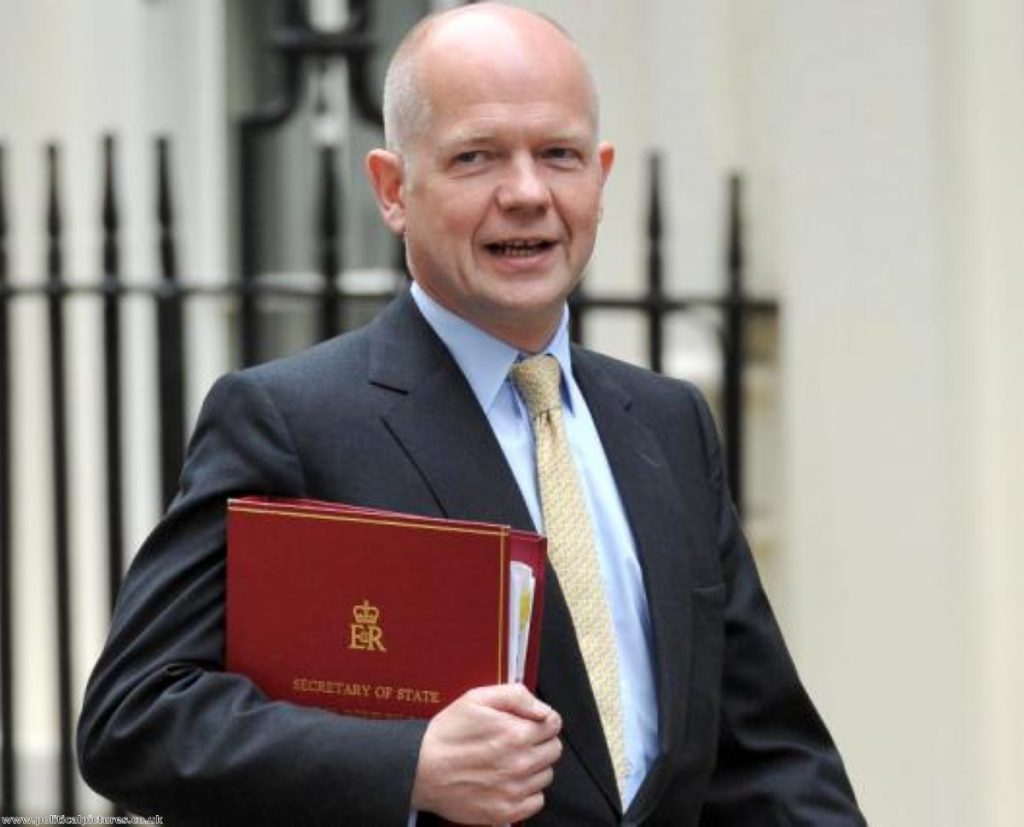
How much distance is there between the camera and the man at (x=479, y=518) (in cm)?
244

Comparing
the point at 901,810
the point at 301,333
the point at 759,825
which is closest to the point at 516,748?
the point at 759,825

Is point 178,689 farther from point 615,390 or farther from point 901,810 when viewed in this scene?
point 901,810

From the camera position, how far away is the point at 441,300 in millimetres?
2695

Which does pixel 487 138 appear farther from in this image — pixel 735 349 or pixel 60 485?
pixel 60 485

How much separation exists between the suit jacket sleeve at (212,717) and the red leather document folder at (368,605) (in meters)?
0.03

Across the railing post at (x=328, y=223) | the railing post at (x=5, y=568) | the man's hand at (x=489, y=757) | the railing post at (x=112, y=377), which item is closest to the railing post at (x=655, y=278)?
the railing post at (x=328, y=223)

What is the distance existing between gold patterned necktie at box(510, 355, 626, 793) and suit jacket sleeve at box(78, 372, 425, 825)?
0.76 feet

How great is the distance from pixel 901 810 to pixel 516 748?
3.05 meters

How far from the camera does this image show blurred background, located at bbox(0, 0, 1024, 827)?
5.27 metres

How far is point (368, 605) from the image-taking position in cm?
249

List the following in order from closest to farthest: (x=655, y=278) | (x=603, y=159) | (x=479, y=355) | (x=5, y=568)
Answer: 1. (x=479, y=355)
2. (x=603, y=159)
3. (x=655, y=278)
4. (x=5, y=568)

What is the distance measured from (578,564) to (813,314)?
2.89 meters

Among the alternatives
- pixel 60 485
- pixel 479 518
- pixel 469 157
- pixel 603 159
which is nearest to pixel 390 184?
pixel 469 157

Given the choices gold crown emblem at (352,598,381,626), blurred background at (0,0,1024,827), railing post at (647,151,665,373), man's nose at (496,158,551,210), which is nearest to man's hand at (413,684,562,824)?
gold crown emblem at (352,598,381,626)
